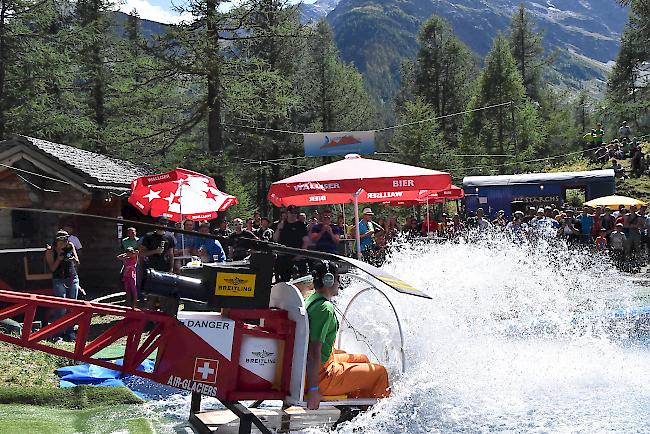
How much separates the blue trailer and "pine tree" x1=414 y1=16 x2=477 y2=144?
86.6ft

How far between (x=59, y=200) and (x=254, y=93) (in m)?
13.1

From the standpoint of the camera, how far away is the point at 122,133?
30.8 m

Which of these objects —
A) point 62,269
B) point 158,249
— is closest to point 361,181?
point 158,249

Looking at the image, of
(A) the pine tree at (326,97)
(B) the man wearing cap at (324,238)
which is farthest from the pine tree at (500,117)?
(B) the man wearing cap at (324,238)

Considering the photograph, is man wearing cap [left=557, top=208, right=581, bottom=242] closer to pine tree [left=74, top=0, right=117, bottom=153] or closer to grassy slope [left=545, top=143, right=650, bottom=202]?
grassy slope [left=545, top=143, right=650, bottom=202]

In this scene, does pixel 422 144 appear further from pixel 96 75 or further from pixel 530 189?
pixel 96 75

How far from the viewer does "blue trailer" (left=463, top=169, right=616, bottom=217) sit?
2858cm

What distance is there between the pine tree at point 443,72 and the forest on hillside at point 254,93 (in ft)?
0.37

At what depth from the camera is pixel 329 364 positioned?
617 centimetres

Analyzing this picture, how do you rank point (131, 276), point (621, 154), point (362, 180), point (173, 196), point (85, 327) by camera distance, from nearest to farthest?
point (85, 327) → point (362, 180) → point (131, 276) → point (173, 196) → point (621, 154)

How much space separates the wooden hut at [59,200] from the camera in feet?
54.1

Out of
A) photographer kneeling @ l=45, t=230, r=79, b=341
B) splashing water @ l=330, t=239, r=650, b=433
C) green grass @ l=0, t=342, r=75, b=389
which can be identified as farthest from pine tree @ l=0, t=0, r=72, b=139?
green grass @ l=0, t=342, r=75, b=389

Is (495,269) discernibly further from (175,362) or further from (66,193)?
(66,193)

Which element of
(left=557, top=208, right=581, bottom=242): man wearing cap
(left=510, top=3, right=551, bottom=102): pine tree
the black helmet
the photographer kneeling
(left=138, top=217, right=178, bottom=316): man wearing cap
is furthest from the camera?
(left=510, top=3, right=551, bottom=102): pine tree
